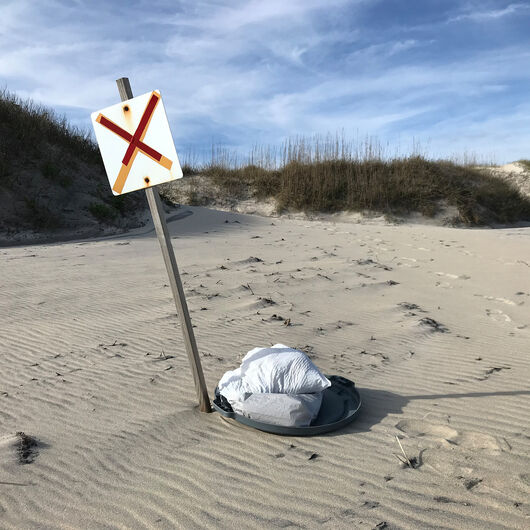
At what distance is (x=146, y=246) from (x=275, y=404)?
7.63 metres

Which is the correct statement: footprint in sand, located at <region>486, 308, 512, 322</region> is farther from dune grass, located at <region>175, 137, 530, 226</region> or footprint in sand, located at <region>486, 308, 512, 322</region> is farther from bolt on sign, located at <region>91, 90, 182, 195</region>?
dune grass, located at <region>175, 137, 530, 226</region>

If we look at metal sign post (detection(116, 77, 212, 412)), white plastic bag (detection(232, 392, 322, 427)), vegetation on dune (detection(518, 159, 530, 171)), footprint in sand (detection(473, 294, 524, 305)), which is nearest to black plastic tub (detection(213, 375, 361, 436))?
white plastic bag (detection(232, 392, 322, 427))

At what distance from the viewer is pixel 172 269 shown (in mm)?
3203

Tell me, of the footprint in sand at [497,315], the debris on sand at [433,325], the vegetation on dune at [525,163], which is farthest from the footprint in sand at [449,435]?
the vegetation on dune at [525,163]

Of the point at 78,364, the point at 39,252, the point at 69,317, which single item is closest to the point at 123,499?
the point at 78,364

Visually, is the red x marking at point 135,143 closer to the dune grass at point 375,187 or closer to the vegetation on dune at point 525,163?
the dune grass at point 375,187

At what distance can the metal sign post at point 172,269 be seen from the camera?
9.93 feet

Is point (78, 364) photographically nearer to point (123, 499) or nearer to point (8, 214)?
point (123, 499)

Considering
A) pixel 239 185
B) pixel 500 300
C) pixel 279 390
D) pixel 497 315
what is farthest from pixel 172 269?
pixel 239 185

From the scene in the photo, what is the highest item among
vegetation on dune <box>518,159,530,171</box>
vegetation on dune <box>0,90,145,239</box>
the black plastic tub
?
vegetation on dune <box>0,90,145,239</box>

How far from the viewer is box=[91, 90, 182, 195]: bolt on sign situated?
286 centimetres

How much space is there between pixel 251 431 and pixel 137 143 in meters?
1.86

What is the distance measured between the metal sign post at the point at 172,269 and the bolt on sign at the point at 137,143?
11cm

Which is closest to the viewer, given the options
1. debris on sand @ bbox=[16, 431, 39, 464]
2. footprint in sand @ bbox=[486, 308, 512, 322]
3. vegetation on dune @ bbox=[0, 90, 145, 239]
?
debris on sand @ bbox=[16, 431, 39, 464]
